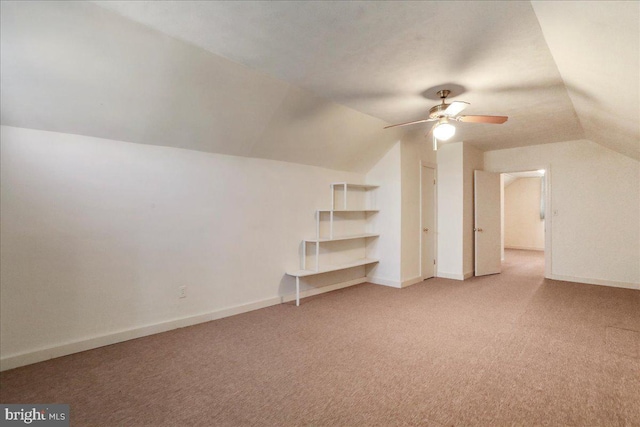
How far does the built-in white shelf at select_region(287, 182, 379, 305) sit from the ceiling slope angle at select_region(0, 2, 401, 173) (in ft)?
4.27

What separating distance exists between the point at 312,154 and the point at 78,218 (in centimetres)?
275

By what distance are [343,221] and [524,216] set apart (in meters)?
8.05

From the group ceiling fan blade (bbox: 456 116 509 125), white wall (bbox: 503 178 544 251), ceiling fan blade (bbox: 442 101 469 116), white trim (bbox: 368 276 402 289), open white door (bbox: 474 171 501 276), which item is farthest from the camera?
white wall (bbox: 503 178 544 251)

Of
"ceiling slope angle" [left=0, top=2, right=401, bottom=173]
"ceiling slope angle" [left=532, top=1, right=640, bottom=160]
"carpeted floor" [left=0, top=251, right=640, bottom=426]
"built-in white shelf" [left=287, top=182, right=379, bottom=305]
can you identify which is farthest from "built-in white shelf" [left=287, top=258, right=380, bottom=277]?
"ceiling slope angle" [left=532, top=1, right=640, bottom=160]

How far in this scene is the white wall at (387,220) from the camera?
518 centimetres

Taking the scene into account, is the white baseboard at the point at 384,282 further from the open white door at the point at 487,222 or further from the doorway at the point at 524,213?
the doorway at the point at 524,213

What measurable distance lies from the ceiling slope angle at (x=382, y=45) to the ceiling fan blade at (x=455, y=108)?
0.27 meters

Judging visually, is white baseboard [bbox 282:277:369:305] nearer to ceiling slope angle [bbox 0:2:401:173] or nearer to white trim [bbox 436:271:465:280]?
white trim [bbox 436:271:465:280]

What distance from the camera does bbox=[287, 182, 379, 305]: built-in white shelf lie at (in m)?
4.52

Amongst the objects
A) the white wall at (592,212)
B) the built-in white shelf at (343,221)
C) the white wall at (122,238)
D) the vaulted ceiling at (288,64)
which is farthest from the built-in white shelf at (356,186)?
the white wall at (592,212)

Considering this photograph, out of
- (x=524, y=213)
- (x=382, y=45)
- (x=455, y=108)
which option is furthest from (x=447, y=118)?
(x=524, y=213)

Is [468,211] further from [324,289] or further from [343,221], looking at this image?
[324,289]

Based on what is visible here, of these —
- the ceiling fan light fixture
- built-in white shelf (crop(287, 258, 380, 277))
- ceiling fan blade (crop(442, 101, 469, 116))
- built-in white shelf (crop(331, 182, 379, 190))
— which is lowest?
built-in white shelf (crop(287, 258, 380, 277))

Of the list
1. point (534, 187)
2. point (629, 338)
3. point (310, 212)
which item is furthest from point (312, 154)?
point (534, 187)
